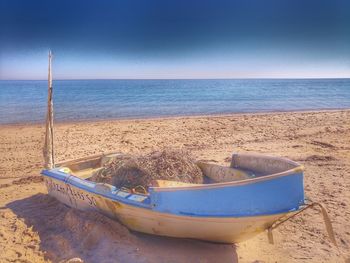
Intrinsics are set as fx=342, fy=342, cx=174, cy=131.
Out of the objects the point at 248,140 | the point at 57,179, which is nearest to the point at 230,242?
the point at 57,179

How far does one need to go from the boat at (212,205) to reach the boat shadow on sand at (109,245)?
7.1 inches

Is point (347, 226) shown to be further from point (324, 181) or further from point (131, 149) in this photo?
point (131, 149)

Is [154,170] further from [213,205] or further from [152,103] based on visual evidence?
[152,103]

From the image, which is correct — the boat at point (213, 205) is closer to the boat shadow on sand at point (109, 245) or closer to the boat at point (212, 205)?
the boat at point (212, 205)

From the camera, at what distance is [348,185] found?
21.8 ft

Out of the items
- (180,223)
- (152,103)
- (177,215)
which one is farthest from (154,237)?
(152,103)

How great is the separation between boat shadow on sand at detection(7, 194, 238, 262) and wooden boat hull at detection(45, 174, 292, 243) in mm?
166

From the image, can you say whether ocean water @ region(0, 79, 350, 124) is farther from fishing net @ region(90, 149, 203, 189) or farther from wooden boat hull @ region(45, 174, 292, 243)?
wooden boat hull @ region(45, 174, 292, 243)

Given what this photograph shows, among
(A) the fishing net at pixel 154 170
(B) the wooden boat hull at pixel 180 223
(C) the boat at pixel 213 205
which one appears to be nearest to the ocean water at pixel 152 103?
(A) the fishing net at pixel 154 170

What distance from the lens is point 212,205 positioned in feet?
12.5

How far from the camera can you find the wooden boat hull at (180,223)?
3855 mm

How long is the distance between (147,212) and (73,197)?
1716 millimetres

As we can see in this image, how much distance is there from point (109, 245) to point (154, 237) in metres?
0.61

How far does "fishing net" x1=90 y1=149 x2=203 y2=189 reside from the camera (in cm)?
499
